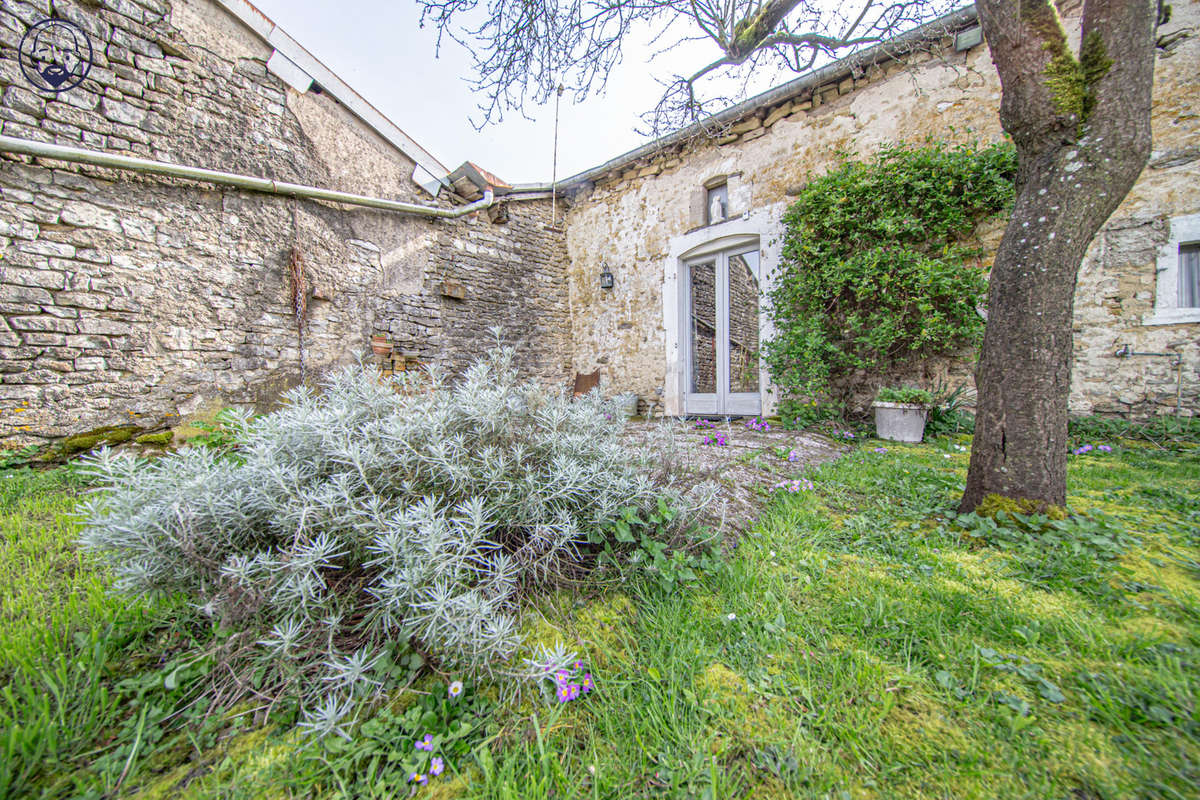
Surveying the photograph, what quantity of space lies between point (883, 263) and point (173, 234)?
6.71m

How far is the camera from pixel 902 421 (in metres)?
3.79

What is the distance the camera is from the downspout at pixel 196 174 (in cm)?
305

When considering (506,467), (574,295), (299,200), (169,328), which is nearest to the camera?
(506,467)

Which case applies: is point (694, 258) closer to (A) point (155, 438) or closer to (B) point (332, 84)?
(B) point (332, 84)

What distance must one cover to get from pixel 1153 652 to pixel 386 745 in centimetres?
189

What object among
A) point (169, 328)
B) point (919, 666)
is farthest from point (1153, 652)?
point (169, 328)

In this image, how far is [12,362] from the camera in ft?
10.00

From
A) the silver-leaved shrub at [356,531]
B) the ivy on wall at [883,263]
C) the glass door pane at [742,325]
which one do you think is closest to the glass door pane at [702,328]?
the glass door pane at [742,325]

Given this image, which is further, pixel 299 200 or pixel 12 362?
pixel 299 200

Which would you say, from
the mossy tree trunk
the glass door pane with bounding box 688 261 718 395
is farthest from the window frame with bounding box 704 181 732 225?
the mossy tree trunk

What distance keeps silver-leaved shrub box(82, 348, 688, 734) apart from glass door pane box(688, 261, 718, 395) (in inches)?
179

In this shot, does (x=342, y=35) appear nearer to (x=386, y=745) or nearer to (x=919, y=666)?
(x=386, y=745)

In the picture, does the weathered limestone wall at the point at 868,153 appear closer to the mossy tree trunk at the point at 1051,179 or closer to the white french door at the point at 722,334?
the white french door at the point at 722,334

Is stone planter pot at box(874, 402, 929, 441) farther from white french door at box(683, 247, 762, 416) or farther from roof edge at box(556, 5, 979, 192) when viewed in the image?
roof edge at box(556, 5, 979, 192)
